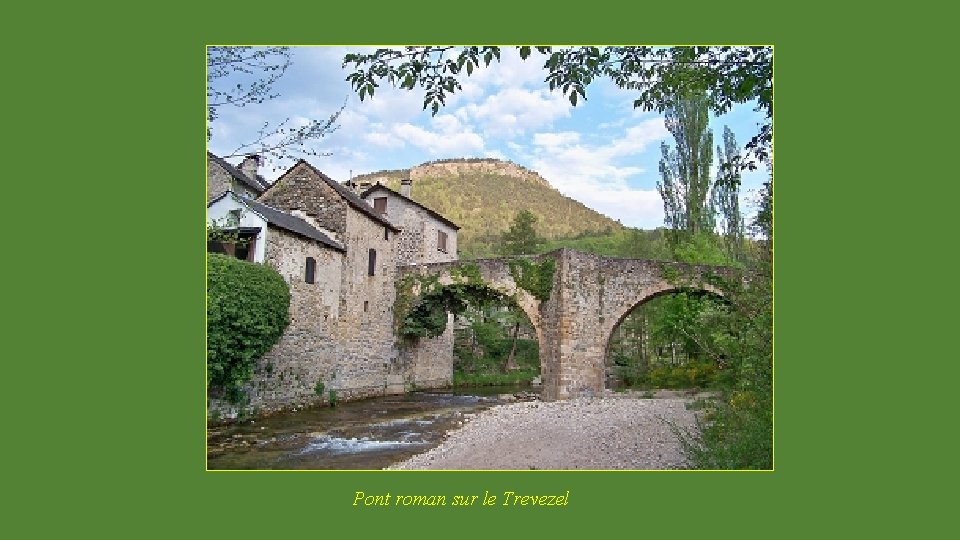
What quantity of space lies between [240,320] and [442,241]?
522 inches

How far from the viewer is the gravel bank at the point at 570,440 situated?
6.34 meters

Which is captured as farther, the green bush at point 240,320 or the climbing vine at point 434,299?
the climbing vine at point 434,299

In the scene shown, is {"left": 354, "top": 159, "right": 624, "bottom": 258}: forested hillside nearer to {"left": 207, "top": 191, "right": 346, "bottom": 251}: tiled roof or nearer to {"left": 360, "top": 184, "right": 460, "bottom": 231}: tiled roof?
{"left": 360, "top": 184, "right": 460, "bottom": 231}: tiled roof

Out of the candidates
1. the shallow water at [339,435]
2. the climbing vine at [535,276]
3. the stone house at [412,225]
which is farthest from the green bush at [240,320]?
the stone house at [412,225]

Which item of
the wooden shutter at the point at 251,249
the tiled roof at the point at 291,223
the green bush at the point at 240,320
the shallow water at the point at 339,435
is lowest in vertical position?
the shallow water at the point at 339,435

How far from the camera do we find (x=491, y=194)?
14297 millimetres

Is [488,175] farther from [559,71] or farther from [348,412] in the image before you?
[348,412]

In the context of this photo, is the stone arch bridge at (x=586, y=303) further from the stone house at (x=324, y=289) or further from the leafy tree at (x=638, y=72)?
the leafy tree at (x=638, y=72)

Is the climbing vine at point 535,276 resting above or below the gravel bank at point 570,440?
above

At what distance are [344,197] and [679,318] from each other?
9.45 m

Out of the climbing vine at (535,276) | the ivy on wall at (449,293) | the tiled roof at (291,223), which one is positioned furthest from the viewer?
the ivy on wall at (449,293)

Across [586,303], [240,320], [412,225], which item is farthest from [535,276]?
[412,225]

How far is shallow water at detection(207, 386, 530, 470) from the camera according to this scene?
8961mm

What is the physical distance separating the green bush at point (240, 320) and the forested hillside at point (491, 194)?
2.99m
